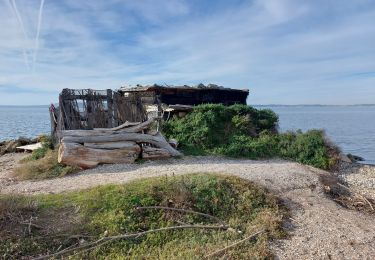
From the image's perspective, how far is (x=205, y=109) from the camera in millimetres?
17562

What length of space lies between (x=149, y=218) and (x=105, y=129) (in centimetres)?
669

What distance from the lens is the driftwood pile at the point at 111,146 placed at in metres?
12.0

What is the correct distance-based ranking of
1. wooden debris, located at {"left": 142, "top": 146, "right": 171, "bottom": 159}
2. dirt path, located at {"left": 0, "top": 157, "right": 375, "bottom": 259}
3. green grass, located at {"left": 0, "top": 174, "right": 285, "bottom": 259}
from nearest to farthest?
green grass, located at {"left": 0, "top": 174, "right": 285, "bottom": 259}
dirt path, located at {"left": 0, "top": 157, "right": 375, "bottom": 259}
wooden debris, located at {"left": 142, "top": 146, "right": 171, "bottom": 159}

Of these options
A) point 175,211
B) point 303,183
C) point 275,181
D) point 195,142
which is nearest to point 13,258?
point 175,211

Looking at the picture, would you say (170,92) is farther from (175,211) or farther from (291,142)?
(175,211)

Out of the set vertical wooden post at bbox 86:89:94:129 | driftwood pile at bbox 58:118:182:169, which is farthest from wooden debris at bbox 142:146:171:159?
vertical wooden post at bbox 86:89:94:129

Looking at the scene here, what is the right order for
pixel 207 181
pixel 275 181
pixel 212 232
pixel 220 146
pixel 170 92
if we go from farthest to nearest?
pixel 170 92 < pixel 220 146 < pixel 275 181 < pixel 207 181 < pixel 212 232

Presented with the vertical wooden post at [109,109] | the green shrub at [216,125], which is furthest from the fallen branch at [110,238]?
the vertical wooden post at [109,109]

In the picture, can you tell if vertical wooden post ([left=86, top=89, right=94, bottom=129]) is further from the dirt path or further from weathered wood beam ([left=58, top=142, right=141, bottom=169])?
the dirt path

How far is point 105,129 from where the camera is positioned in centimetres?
1342

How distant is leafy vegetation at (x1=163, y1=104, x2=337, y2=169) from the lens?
575 inches

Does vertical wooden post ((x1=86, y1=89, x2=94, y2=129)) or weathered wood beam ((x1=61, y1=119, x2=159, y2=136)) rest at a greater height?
vertical wooden post ((x1=86, y1=89, x2=94, y2=129))

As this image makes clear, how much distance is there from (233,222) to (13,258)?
414cm

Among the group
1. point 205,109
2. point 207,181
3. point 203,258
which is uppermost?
point 205,109
